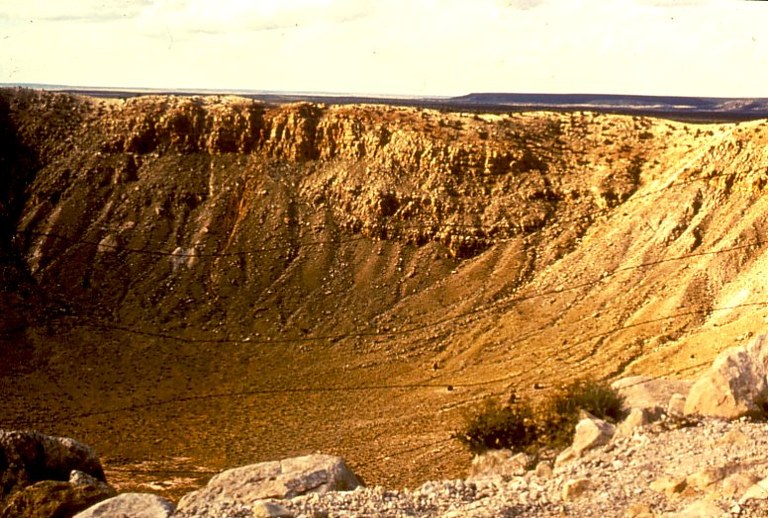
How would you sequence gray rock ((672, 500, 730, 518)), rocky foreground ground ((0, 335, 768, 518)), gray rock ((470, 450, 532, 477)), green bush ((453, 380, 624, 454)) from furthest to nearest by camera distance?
green bush ((453, 380, 624, 454)), gray rock ((470, 450, 532, 477)), rocky foreground ground ((0, 335, 768, 518)), gray rock ((672, 500, 730, 518))

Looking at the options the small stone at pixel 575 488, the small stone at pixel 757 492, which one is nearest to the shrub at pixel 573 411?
the small stone at pixel 575 488

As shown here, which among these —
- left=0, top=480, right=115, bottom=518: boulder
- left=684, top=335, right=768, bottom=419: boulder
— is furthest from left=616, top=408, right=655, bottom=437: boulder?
left=0, top=480, right=115, bottom=518: boulder

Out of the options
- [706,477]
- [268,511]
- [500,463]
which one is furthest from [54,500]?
[706,477]

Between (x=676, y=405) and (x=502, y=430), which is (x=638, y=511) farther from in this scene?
(x=502, y=430)

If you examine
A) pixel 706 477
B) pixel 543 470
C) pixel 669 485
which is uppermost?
pixel 706 477

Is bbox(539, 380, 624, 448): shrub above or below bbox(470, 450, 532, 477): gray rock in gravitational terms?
above

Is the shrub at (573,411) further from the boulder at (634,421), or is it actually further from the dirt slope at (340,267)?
the dirt slope at (340,267)

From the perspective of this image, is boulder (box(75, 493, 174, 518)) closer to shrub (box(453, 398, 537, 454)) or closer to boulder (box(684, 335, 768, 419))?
shrub (box(453, 398, 537, 454))
